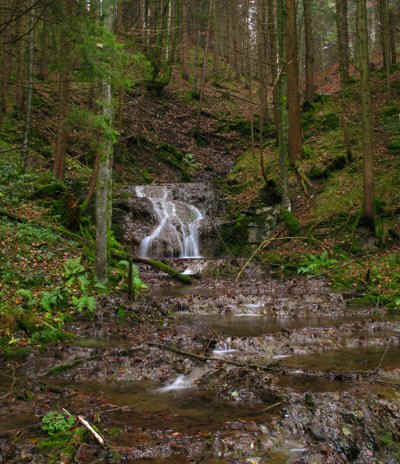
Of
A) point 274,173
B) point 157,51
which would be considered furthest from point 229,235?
point 157,51

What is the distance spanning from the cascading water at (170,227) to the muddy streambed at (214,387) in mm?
6026

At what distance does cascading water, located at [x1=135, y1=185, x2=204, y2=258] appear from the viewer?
14.8m

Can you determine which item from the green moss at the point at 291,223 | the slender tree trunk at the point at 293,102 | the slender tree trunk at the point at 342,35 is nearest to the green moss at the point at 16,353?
the green moss at the point at 291,223

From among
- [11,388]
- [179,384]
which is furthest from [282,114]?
[11,388]

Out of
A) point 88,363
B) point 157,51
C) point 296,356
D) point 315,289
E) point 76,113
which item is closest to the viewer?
point 88,363

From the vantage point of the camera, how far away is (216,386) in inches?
199

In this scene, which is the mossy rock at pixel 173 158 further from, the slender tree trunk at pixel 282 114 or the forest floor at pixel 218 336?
the slender tree trunk at pixel 282 114

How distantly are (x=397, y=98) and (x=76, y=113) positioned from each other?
51.0 feet

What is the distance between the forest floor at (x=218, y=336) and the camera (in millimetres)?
3783

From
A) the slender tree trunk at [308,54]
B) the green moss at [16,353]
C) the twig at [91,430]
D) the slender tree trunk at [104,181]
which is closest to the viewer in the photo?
the twig at [91,430]

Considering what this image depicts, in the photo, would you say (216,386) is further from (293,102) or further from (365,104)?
(293,102)

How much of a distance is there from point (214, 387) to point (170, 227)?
10831 mm

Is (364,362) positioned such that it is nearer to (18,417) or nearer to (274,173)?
(18,417)

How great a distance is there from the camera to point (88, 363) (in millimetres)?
5738
